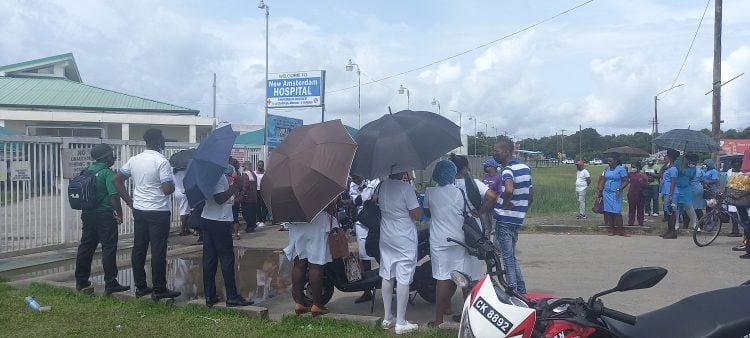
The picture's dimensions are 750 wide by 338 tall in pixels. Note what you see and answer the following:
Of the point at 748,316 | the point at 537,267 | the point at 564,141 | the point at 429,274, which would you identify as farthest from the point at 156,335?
the point at 564,141

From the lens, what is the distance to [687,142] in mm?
13258

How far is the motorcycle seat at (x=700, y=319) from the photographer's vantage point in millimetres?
2777

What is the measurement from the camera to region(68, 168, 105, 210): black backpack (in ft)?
23.2

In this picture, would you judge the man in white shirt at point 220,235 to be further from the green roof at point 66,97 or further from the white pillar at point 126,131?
the green roof at point 66,97

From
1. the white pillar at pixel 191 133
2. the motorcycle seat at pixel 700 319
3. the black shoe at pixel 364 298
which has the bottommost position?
the black shoe at pixel 364 298

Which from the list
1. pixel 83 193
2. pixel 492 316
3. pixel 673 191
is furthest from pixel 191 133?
pixel 492 316

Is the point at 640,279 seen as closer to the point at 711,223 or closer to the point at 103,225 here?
the point at 103,225

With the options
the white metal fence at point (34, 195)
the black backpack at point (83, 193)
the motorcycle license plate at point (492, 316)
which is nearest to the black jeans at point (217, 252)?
the black backpack at point (83, 193)

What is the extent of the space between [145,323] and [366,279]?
2.29 metres

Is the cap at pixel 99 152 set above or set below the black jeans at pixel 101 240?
above

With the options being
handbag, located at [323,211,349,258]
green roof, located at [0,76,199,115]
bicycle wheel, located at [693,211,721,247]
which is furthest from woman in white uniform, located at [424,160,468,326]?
green roof, located at [0,76,199,115]

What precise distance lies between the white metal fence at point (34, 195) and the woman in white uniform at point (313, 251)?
6.05 metres

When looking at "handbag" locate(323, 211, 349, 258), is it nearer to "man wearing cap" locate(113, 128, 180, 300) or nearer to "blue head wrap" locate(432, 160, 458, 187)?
"blue head wrap" locate(432, 160, 458, 187)

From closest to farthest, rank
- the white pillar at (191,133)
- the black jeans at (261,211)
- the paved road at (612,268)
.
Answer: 1. the paved road at (612,268)
2. the black jeans at (261,211)
3. the white pillar at (191,133)
